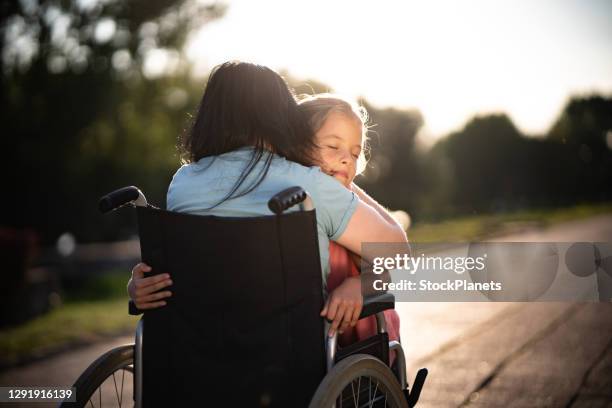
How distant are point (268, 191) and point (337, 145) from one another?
28.6 inches

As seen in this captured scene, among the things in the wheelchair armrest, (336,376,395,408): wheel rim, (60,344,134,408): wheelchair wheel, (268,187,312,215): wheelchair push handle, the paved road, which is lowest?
the paved road

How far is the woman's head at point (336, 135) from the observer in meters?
2.81

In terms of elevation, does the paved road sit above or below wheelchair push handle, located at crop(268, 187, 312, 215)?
below

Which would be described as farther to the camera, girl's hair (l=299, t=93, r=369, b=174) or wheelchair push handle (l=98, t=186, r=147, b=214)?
girl's hair (l=299, t=93, r=369, b=174)

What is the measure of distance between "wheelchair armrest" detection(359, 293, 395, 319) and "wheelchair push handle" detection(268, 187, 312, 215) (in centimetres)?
42

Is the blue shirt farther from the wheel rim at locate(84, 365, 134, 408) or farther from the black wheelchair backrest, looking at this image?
the wheel rim at locate(84, 365, 134, 408)

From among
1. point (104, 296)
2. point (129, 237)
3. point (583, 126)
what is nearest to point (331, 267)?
point (583, 126)

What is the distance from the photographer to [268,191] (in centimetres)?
218

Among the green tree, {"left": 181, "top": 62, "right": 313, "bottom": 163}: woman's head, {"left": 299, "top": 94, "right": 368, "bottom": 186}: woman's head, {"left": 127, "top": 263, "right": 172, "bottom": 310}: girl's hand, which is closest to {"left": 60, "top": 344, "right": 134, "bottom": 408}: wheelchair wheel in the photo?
{"left": 127, "top": 263, "right": 172, "bottom": 310}: girl's hand

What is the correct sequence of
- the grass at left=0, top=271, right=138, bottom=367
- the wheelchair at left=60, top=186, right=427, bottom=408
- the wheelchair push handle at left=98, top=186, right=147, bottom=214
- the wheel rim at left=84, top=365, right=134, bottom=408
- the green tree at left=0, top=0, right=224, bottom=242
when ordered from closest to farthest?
the wheelchair at left=60, top=186, right=427, bottom=408 < the wheelchair push handle at left=98, top=186, right=147, bottom=214 < the wheel rim at left=84, top=365, right=134, bottom=408 < the grass at left=0, top=271, right=138, bottom=367 < the green tree at left=0, top=0, right=224, bottom=242

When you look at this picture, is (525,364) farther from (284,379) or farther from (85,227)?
(85,227)

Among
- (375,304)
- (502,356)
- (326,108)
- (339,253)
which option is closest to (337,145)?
(326,108)

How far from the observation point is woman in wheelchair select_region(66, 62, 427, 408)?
2104 millimetres

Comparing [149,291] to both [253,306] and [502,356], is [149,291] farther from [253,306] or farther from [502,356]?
[502,356]
